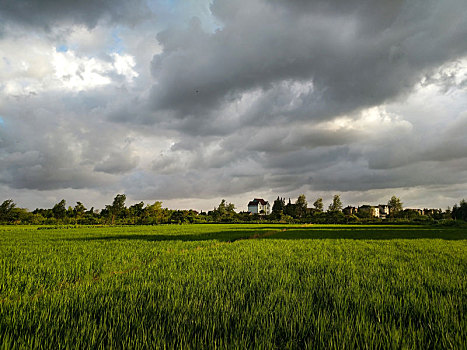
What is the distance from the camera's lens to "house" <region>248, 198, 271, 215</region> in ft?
462

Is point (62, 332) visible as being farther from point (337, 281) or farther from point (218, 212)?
point (218, 212)

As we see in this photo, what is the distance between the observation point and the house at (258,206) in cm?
14089

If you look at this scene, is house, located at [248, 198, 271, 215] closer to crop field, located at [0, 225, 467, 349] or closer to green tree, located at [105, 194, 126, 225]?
green tree, located at [105, 194, 126, 225]

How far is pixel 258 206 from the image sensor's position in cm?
14212

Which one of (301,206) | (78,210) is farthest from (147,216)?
(301,206)

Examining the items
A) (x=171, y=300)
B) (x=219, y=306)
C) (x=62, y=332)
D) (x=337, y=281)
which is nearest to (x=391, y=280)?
(x=337, y=281)

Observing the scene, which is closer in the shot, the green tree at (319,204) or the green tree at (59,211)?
the green tree at (59,211)

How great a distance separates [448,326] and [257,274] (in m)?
3.32

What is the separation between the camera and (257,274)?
17.5ft

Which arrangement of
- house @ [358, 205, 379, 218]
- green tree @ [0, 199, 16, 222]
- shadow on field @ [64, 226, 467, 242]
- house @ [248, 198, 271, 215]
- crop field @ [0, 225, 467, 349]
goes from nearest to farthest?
1. crop field @ [0, 225, 467, 349]
2. shadow on field @ [64, 226, 467, 242]
3. green tree @ [0, 199, 16, 222]
4. house @ [358, 205, 379, 218]
5. house @ [248, 198, 271, 215]

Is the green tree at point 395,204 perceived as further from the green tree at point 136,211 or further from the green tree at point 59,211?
the green tree at point 59,211

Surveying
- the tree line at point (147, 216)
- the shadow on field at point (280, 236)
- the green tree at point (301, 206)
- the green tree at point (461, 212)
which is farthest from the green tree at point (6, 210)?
the green tree at point (461, 212)

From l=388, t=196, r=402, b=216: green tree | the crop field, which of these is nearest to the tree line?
l=388, t=196, r=402, b=216: green tree

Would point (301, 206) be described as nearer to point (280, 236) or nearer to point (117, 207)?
point (117, 207)
